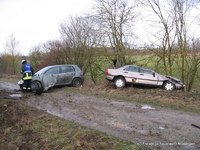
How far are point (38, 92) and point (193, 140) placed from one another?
313 inches

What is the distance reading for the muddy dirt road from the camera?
3.75 metres

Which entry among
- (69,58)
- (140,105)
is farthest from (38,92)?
(69,58)

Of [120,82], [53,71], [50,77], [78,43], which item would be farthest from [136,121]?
[78,43]

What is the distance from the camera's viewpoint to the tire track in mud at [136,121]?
3788 mm

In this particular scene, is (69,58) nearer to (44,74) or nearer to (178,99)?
(44,74)

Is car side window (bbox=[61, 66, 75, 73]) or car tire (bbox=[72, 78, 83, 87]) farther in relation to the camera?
car tire (bbox=[72, 78, 83, 87])

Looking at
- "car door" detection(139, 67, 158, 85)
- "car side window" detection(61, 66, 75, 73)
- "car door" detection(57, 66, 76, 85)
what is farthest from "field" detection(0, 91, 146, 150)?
"car door" detection(139, 67, 158, 85)

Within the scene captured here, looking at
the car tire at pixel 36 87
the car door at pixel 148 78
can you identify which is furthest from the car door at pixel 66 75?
the car door at pixel 148 78

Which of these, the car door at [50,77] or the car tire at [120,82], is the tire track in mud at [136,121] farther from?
the car tire at [120,82]

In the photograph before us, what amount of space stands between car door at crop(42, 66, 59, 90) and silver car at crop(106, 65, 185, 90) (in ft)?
11.3

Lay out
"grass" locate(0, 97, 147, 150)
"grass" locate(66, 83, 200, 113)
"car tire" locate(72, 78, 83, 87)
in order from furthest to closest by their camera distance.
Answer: "car tire" locate(72, 78, 83, 87) < "grass" locate(66, 83, 200, 113) < "grass" locate(0, 97, 147, 150)

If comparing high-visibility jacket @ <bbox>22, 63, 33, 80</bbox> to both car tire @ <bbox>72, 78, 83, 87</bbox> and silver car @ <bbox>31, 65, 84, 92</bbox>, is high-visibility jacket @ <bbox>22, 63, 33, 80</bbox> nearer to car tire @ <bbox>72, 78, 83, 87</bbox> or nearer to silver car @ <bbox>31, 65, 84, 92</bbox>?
silver car @ <bbox>31, 65, 84, 92</bbox>

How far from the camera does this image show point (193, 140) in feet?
12.3

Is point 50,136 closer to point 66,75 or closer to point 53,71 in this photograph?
point 53,71
